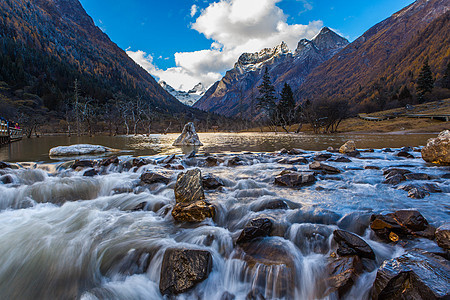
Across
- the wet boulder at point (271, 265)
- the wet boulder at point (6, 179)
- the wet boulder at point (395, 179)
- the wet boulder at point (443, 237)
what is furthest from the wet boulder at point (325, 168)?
the wet boulder at point (6, 179)

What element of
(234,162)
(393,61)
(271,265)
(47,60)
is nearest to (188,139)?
(234,162)

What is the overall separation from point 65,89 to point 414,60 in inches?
6898

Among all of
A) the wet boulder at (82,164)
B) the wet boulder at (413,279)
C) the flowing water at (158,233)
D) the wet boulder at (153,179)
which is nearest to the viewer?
the wet boulder at (413,279)

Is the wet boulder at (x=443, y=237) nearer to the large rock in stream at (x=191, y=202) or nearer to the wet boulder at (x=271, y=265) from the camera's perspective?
the wet boulder at (x=271, y=265)

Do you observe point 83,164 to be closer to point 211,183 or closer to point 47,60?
point 211,183

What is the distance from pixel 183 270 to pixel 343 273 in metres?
2.10

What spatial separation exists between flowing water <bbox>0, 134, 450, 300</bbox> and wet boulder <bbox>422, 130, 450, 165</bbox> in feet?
11.6

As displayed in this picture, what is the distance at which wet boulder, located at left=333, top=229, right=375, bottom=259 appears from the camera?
2.80 meters

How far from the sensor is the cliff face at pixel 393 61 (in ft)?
296

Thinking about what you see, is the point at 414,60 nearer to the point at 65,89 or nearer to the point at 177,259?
the point at 177,259

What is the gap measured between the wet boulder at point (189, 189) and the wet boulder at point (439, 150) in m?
10.9

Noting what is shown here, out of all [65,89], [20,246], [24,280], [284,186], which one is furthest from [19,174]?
[65,89]

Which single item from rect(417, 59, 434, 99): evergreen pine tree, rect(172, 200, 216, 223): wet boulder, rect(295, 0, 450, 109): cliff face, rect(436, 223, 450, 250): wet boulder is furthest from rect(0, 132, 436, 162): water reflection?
rect(295, 0, 450, 109): cliff face

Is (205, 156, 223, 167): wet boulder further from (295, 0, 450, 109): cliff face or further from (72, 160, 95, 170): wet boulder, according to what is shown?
(295, 0, 450, 109): cliff face
